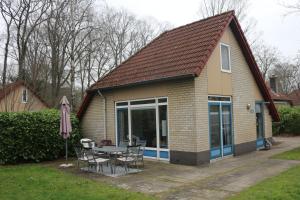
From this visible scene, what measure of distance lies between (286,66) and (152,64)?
151 ft

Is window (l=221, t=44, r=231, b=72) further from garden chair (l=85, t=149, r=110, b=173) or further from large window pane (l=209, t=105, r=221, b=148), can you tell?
garden chair (l=85, t=149, r=110, b=173)

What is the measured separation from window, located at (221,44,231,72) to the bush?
13140 mm

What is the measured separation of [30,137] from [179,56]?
705cm

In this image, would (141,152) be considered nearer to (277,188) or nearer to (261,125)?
(277,188)

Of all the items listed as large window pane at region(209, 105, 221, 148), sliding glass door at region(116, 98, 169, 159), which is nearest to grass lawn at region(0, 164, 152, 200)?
sliding glass door at region(116, 98, 169, 159)

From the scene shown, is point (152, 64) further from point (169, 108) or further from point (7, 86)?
point (7, 86)

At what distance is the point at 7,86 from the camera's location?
74.0ft

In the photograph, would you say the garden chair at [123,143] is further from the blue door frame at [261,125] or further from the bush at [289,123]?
the bush at [289,123]

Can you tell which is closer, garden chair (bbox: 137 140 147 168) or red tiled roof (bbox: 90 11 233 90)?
garden chair (bbox: 137 140 147 168)

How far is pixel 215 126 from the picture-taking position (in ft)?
46.4

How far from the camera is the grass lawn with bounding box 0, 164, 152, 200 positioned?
8.67 metres

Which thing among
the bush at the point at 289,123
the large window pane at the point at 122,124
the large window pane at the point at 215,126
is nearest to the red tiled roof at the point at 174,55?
the large window pane at the point at 122,124

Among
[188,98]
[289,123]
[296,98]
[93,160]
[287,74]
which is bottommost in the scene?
[93,160]

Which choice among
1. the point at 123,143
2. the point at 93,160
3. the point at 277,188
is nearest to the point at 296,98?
the point at 123,143
